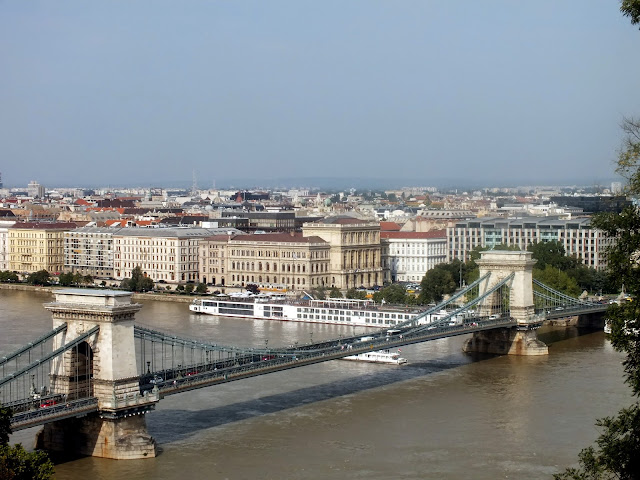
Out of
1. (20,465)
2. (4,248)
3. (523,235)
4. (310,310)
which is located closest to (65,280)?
(4,248)

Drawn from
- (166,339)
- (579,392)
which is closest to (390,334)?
(579,392)

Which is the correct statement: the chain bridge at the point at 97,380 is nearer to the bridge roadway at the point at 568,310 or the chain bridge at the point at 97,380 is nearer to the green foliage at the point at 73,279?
the bridge roadway at the point at 568,310

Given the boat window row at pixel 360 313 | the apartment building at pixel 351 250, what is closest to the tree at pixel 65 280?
the apartment building at pixel 351 250

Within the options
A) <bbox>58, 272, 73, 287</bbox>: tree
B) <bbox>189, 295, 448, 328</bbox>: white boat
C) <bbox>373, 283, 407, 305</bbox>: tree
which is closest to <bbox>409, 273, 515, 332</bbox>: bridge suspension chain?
<bbox>189, 295, 448, 328</bbox>: white boat

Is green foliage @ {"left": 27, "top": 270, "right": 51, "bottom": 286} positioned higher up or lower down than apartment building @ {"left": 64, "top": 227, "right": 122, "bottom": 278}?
lower down

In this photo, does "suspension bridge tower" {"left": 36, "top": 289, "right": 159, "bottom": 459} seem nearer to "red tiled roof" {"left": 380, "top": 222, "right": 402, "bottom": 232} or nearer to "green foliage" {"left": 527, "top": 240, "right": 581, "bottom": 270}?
"green foliage" {"left": 527, "top": 240, "right": 581, "bottom": 270}

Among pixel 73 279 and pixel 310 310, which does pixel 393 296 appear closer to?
pixel 310 310
